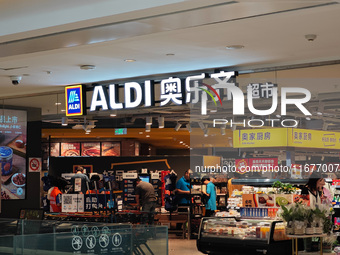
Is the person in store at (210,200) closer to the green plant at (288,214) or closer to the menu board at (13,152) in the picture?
the menu board at (13,152)

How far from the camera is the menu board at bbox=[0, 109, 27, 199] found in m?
12.9

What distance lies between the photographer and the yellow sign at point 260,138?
9.53 meters

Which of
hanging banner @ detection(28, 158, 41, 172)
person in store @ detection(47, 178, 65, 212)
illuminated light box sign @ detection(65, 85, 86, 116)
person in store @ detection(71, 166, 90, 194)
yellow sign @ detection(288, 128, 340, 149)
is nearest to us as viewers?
yellow sign @ detection(288, 128, 340, 149)

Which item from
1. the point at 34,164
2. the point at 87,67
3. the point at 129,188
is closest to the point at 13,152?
the point at 34,164

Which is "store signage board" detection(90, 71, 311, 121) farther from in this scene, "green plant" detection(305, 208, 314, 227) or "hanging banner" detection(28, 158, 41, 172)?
"hanging banner" detection(28, 158, 41, 172)

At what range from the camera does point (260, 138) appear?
9703 mm

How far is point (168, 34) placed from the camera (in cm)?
775

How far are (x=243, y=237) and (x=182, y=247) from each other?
12.4 feet

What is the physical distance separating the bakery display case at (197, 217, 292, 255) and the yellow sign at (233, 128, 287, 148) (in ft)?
4.06

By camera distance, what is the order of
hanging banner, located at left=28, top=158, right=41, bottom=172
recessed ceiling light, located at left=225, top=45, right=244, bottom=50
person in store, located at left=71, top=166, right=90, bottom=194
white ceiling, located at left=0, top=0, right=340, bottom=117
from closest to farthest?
white ceiling, located at left=0, top=0, right=340, bottom=117 → recessed ceiling light, located at left=225, top=45, right=244, bottom=50 → person in store, located at left=71, top=166, right=90, bottom=194 → hanging banner, located at left=28, top=158, right=41, bottom=172

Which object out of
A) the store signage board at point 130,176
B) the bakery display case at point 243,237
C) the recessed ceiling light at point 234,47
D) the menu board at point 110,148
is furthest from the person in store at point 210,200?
the menu board at point 110,148

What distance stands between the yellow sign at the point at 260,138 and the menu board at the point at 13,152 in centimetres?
540

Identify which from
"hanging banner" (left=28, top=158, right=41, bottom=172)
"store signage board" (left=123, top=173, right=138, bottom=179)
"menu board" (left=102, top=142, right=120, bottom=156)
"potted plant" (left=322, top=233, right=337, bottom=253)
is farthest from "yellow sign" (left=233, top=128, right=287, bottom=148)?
"menu board" (left=102, top=142, right=120, bottom=156)

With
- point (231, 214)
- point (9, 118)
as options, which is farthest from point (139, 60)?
point (9, 118)
